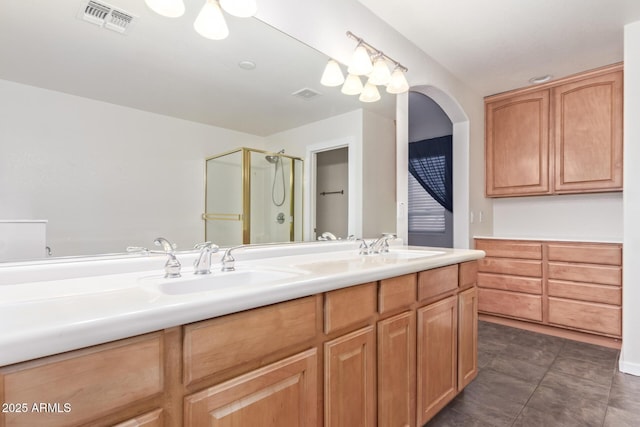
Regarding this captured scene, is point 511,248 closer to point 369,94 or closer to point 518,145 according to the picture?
point 518,145

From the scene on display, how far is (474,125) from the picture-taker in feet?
11.1

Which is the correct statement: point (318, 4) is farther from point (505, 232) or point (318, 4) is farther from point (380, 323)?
point (505, 232)

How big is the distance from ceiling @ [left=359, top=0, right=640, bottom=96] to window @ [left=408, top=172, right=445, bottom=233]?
1547mm

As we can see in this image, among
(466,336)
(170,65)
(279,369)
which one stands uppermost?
(170,65)

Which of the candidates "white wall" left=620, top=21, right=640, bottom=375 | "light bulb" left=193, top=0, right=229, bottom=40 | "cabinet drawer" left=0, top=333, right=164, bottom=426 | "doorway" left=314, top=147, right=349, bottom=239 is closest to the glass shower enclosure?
"doorway" left=314, top=147, right=349, bottom=239

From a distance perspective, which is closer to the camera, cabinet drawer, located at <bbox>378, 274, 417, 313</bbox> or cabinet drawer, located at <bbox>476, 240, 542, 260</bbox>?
cabinet drawer, located at <bbox>378, 274, 417, 313</bbox>

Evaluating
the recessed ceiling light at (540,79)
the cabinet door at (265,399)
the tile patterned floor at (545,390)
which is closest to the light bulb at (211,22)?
the cabinet door at (265,399)

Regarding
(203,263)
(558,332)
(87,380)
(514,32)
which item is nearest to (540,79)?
(514,32)

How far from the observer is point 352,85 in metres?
2.03

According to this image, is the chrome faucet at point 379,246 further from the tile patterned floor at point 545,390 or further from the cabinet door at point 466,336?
the tile patterned floor at point 545,390

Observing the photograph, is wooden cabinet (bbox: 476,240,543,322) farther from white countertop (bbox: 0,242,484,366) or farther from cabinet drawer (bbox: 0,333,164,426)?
cabinet drawer (bbox: 0,333,164,426)

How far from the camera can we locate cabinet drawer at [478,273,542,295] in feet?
10.0

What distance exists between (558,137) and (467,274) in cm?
216

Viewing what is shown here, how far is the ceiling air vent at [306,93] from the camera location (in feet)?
5.81
